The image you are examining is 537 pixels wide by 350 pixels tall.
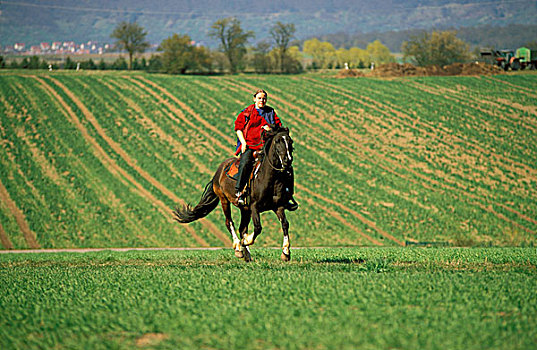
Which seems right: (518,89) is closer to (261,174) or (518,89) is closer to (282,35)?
(261,174)

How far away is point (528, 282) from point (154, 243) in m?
24.4

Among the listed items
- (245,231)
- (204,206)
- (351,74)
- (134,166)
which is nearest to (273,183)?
(245,231)

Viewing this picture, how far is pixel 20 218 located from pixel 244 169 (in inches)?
925

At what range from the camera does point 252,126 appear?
14.7 metres

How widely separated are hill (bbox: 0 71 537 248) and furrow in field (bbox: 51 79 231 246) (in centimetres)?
8

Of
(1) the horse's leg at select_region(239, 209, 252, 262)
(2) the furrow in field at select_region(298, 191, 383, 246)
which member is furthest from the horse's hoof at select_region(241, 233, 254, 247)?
(2) the furrow in field at select_region(298, 191, 383, 246)

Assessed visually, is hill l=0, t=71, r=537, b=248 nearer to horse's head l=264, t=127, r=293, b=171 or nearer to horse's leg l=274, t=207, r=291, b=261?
horse's leg l=274, t=207, r=291, b=261

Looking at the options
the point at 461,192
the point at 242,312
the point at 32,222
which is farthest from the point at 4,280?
the point at 461,192

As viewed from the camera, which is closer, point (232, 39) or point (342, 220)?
point (342, 220)

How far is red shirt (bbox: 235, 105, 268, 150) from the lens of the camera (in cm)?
1466

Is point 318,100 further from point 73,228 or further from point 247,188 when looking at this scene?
point 247,188

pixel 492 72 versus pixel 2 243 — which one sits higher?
pixel 492 72

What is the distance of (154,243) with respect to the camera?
3194cm

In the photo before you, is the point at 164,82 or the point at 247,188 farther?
the point at 164,82
